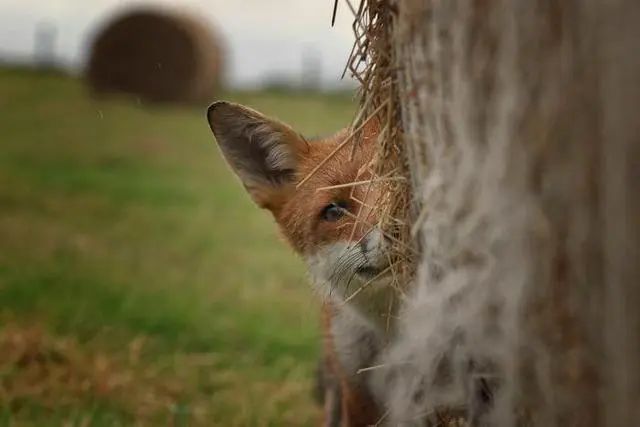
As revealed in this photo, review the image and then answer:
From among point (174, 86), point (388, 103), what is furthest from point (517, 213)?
point (174, 86)

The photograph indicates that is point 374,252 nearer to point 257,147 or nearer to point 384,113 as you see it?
point 384,113

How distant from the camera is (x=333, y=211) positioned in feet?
10.8

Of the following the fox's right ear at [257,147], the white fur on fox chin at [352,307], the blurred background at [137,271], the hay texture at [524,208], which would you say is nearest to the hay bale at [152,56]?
the blurred background at [137,271]

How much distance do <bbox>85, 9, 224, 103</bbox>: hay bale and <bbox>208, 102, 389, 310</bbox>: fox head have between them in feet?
40.1

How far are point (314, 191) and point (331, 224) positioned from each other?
0.20 m

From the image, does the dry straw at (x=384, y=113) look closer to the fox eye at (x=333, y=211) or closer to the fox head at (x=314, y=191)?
the fox head at (x=314, y=191)

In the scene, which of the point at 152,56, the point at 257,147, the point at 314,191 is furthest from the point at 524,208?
the point at 152,56

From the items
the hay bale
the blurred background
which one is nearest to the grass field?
the blurred background

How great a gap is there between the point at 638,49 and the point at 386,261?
1.26 m

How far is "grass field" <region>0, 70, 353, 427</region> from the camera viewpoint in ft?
13.5

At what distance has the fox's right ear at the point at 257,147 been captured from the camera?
11.6 ft

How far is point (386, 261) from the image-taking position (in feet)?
9.07

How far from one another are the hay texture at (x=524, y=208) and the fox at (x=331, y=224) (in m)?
0.69

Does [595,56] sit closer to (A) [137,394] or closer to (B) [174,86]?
(A) [137,394]
